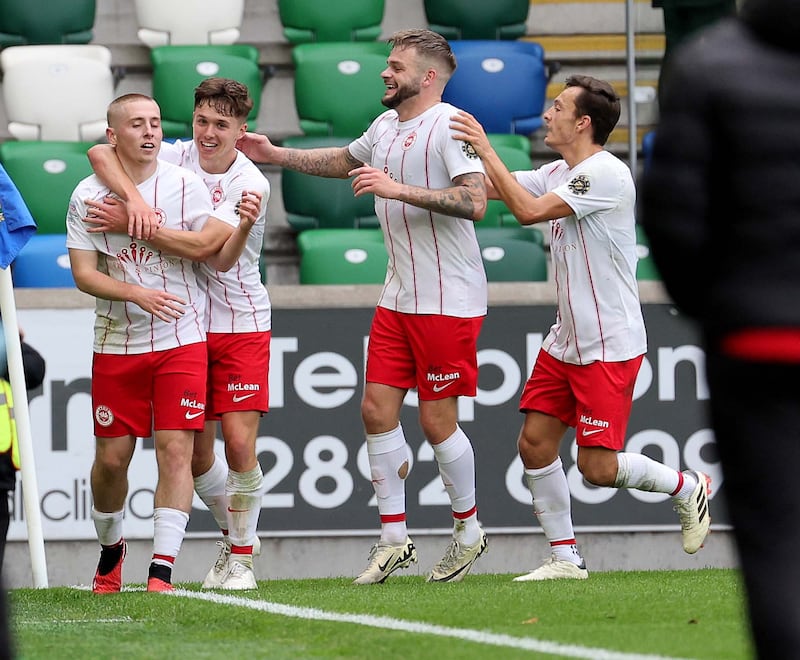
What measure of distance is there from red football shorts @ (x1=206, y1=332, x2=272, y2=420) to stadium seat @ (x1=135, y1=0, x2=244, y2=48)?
16.3 ft

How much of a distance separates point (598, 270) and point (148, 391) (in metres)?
1.78

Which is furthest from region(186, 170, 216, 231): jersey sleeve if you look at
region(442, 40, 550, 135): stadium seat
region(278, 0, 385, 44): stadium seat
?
region(278, 0, 385, 44): stadium seat

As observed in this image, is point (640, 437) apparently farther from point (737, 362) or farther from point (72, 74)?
point (737, 362)

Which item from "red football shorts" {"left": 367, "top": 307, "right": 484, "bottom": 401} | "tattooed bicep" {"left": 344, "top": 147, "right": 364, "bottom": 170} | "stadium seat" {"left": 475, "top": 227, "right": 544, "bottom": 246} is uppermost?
"tattooed bicep" {"left": 344, "top": 147, "right": 364, "bottom": 170}

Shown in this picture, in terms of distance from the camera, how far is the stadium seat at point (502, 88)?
10.1 m

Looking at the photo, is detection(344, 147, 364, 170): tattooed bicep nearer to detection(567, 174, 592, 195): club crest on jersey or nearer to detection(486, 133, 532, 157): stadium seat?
detection(567, 174, 592, 195): club crest on jersey

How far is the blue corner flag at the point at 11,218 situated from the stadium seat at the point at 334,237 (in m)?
3.07

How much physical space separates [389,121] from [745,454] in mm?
4004

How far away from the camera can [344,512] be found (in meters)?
7.64

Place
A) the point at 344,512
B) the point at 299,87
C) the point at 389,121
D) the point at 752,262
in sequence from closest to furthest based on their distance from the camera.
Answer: the point at 752,262 < the point at 389,121 < the point at 344,512 < the point at 299,87

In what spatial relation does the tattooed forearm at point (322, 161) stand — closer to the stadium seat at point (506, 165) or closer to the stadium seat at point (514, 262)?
the stadium seat at point (514, 262)

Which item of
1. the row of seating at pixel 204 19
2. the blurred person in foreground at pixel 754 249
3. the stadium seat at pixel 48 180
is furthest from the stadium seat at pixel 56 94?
the blurred person in foreground at pixel 754 249

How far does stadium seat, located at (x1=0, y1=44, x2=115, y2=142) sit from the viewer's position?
1001 cm

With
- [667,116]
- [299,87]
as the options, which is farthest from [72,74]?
[667,116]
